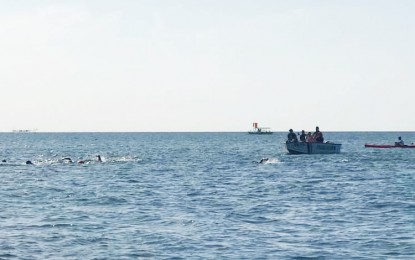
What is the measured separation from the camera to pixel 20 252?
22.9m

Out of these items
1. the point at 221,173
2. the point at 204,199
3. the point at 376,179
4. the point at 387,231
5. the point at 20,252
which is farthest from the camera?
the point at 221,173

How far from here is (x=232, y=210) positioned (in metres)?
33.0

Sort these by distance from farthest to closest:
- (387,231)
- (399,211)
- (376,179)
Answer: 1. (376,179)
2. (399,211)
3. (387,231)

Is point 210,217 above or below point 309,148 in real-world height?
below

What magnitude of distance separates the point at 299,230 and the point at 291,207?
735 cm

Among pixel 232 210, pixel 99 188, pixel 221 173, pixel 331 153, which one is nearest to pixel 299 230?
pixel 232 210

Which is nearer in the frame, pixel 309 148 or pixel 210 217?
pixel 210 217

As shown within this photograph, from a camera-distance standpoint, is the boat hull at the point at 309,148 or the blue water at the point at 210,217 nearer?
the blue water at the point at 210,217

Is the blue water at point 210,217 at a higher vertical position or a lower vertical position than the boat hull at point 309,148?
lower

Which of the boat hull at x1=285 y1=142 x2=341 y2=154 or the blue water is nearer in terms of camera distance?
the blue water

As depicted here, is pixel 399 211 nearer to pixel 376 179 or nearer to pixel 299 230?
pixel 299 230

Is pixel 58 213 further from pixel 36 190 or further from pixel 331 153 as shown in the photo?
pixel 331 153

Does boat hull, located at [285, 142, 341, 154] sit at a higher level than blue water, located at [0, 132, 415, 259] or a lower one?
higher

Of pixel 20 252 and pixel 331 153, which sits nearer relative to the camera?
pixel 20 252
